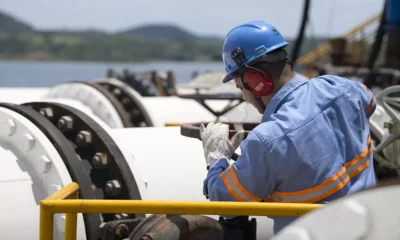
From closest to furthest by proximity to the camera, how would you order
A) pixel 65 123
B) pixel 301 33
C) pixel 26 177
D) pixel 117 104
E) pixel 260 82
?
pixel 260 82
pixel 26 177
pixel 65 123
pixel 117 104
pixel 301 33

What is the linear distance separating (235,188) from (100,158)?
0.89 metres

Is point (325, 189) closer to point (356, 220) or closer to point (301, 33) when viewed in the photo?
point (356, 220)

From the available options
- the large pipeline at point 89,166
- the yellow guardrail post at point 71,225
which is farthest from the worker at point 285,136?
the yellow guardrail post at point 71,225

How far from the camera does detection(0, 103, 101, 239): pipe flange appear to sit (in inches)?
114

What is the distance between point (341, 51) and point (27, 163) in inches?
477

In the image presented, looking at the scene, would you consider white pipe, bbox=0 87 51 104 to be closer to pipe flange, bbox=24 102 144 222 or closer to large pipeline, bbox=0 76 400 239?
large pipeline, bbox=0 76 400 239

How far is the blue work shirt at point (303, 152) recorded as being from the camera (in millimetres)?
2332

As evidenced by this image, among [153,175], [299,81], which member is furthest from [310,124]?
[153,175]

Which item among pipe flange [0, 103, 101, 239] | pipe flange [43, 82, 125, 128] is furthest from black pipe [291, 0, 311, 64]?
pipe flange [0, 103, 101, 239]

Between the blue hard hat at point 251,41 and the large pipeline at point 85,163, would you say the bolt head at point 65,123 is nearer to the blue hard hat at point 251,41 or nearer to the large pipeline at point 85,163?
the large pipeline at point 85,163

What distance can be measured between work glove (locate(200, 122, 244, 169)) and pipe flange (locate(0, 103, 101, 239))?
23.7 inches

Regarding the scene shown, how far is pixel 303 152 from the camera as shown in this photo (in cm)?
234

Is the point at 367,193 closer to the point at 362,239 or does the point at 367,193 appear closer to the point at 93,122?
the point at 362,239

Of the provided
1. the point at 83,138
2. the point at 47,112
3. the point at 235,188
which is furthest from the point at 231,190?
the point at 47,112
